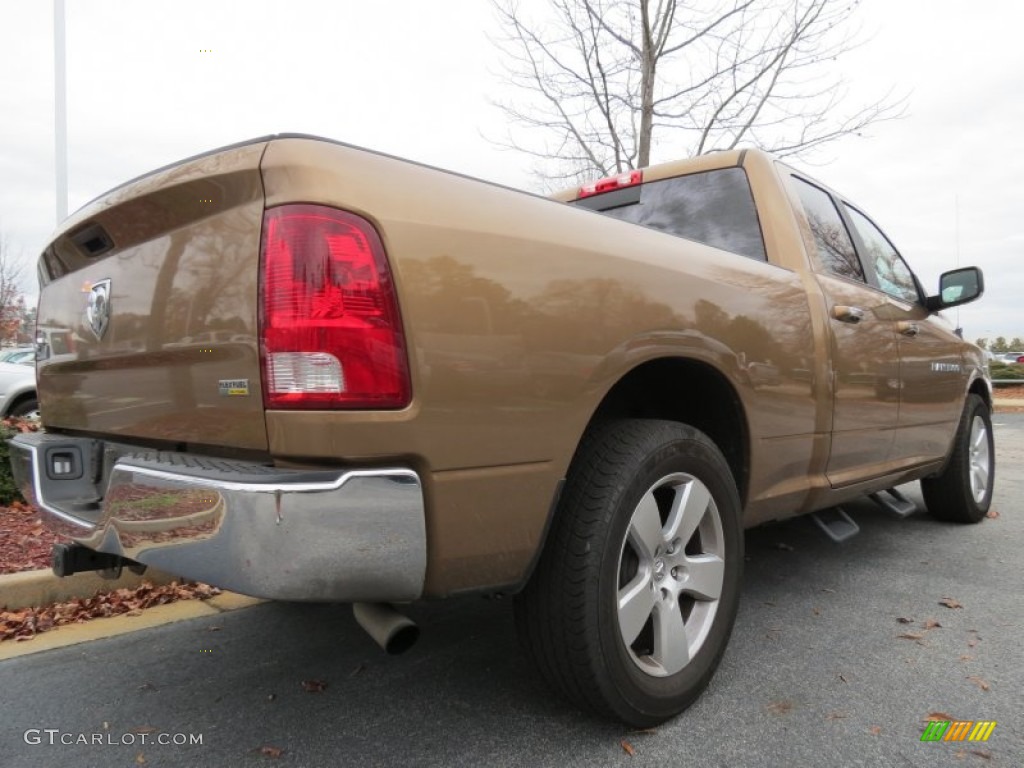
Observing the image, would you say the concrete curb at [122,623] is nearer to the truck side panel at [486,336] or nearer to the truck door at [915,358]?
the truck side panel at [486,336]

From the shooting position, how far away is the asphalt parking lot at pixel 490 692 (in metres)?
2.00

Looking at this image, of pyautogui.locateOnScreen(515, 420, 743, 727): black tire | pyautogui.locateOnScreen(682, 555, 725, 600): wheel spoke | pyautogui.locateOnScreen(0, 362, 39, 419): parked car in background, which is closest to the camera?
pyautogui.locateOnScreen(515, 420, 743, 727): black tire

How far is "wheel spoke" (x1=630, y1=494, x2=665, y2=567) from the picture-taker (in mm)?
2027

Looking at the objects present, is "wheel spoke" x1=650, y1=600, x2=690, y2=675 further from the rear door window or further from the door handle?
the rear door window

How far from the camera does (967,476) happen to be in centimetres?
459

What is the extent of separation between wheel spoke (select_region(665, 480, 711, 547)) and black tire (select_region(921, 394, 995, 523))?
10.1ft

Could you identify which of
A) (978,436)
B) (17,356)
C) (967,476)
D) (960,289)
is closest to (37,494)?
(960,289)

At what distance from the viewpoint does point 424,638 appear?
2828 mm

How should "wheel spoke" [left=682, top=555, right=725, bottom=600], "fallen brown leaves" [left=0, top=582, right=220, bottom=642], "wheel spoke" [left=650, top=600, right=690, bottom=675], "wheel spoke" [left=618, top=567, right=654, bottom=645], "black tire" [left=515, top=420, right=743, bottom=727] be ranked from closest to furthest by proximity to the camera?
1. "black tire" [left=515, top=420, right=743, bottom=727]
2. "wheel spoke" [left=618, top=567, right=654, bottom=645]
3. "wheel spoke" [left=650, top=600, right=690, bottom=675]
4. "wheel spoke" [left=682, top=555, right=725, bottom=600]
5. "fallen brown leaves" [left=0, top=582, right=220, bottom=642]

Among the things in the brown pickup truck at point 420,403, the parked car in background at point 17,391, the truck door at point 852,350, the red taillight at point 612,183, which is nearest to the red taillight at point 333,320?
the brown pickup truck at point 420,403

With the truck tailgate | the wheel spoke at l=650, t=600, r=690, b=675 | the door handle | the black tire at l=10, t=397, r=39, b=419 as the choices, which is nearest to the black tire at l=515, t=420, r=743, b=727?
the wheel spoke at l=650, t=600, r=690, b=675

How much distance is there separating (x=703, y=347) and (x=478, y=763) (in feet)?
4.53

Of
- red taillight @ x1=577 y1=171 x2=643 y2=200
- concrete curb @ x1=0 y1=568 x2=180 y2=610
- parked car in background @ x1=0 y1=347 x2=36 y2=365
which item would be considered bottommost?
concrete curb @ x1=0 y1=568 x2=180 y2=610

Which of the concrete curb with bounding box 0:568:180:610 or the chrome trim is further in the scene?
the concrete curb with bounding box 0:568:180:610
